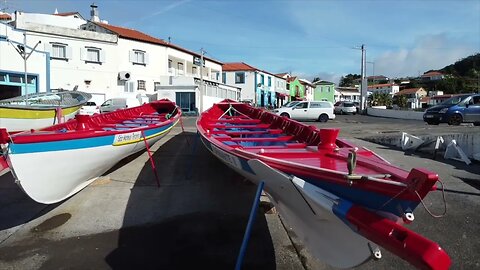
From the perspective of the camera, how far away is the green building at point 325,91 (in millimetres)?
85750

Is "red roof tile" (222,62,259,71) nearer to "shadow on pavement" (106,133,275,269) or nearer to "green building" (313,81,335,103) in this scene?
"green building" (313,81,335,103)

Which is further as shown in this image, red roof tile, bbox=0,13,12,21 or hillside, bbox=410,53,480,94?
hillside, bbox=410,53,480,94

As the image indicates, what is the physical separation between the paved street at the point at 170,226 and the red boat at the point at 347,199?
1.05 m

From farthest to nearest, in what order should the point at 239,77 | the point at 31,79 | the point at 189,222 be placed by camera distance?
the point at 239,77 → the point at 31,79 → the point at 189,222

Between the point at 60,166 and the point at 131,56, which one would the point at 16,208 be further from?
the point at 131,56

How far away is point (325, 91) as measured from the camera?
86688 millimetres

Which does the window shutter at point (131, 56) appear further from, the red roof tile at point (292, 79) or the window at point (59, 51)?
the red roof tile at point (292, 79)

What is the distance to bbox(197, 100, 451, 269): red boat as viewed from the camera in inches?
98.3

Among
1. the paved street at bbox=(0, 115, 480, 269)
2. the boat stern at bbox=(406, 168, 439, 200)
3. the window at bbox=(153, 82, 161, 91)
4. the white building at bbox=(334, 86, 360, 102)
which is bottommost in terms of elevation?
the paved street at bbox=(0, 115, 480, 269)

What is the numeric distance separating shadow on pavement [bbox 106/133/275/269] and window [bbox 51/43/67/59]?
27.7 meters

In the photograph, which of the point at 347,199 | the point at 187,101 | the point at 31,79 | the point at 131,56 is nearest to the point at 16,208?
the point at 347,199

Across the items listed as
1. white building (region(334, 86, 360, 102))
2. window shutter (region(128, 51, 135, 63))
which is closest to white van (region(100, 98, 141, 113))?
window shutter (region(128, 51, 135, 63))

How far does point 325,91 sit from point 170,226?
3327 inches

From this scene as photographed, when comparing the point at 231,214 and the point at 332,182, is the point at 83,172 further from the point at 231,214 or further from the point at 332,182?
the point at 332,182
